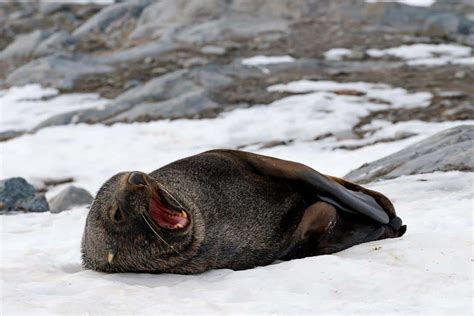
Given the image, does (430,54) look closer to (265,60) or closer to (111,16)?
(265,60)

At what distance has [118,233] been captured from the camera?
206 inches

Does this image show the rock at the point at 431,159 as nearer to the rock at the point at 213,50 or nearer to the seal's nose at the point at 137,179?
the seal's nose at the point at 137,179

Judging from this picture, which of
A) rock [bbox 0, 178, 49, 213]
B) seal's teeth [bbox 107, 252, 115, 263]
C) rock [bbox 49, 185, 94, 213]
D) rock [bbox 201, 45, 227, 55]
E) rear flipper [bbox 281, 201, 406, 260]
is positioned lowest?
rock [bbox 201, 45, 227, 55]

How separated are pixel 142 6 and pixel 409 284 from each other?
62.5 ft

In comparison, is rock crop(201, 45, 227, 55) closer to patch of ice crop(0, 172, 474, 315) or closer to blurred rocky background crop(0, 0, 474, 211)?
blurred rocky background crop(0, 0, 474, 211)

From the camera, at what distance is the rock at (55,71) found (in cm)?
1744

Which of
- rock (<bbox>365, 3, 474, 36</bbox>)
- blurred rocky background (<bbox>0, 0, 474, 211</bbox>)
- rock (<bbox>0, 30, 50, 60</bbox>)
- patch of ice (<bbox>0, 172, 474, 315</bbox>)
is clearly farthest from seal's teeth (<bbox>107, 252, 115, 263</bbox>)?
rock (<bbox>0, 30, 50, 60</bbox>)

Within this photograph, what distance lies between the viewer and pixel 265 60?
17.5 metres

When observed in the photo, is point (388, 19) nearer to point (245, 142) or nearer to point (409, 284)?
point (245, 142)

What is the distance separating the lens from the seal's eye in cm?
514

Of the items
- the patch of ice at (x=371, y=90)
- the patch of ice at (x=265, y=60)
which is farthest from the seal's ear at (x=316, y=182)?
the patch of ice at (x=265, y=60)

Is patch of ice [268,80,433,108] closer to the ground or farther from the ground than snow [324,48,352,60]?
farther from the ground

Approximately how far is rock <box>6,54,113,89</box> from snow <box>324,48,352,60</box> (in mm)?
4284

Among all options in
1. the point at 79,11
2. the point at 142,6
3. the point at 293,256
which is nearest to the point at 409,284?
the point at 293,256
